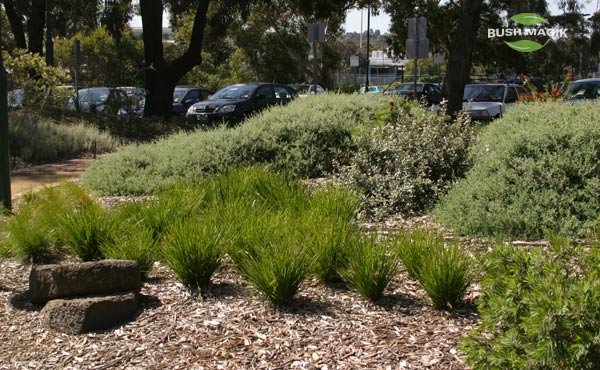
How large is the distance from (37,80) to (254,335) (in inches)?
540

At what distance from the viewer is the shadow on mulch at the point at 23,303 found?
4.90 metres

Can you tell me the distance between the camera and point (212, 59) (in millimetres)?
52844

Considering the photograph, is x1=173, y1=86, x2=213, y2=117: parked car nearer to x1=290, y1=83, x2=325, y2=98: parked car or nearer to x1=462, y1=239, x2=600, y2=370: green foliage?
x1=290, y1=83, x2=325, y2=98: parked car

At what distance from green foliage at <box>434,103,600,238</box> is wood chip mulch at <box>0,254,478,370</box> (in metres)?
1.54

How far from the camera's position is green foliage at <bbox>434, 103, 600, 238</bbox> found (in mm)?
6004

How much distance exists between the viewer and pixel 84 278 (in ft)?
15.6

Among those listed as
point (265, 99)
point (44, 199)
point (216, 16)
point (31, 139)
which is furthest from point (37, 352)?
point (216, 16)

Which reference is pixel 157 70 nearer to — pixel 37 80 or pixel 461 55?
pixel 37 80

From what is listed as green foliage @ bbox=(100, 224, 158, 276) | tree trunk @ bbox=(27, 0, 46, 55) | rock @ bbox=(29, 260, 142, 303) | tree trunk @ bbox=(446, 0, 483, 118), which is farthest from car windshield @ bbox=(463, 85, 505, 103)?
rock @ bbox=(29, 260, 142, 303)

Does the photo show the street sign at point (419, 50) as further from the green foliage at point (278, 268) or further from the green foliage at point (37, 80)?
the green foliage at point (278, 268)

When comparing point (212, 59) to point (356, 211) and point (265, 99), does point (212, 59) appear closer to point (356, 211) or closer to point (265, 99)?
point (265, 99)

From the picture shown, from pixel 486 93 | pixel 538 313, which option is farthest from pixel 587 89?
pixel 538 313

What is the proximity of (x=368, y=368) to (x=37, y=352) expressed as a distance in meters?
2.02

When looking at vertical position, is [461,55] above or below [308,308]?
above
